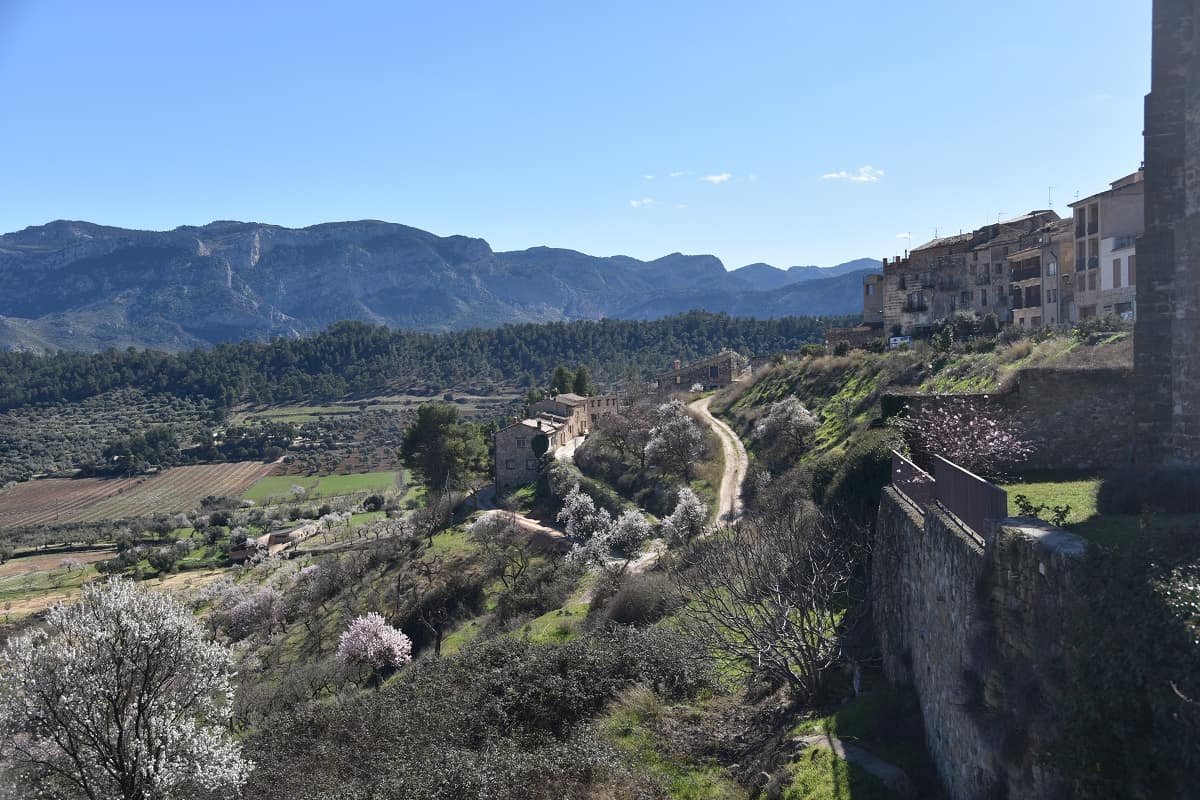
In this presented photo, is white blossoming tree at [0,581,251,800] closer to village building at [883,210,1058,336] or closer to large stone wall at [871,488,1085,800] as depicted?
large stone wall at [871,488,1085,800]

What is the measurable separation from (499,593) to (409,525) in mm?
18087

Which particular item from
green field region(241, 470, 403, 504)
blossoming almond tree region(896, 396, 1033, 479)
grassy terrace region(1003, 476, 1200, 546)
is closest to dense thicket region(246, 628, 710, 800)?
blossoming almond tree region(896, 396, 1033, 479)

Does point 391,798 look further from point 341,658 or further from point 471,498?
point 471,498

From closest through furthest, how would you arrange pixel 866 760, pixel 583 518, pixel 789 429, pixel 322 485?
pixel 866 760, pixel 789 429, pixel 583 518, pixel 322 485

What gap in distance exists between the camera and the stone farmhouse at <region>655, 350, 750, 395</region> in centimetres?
7962

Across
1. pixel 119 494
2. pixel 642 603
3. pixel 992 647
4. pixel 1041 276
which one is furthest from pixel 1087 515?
pixel 119 494

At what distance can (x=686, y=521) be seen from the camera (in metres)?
37.1

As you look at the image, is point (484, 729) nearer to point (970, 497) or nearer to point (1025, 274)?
point (970, 497)

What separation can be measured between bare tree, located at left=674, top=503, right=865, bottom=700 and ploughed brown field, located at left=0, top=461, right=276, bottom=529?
92361mm

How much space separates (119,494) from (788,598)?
4436 inches

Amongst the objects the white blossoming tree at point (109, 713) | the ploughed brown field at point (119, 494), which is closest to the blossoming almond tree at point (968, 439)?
the white blossoming tree at point (109, 713)

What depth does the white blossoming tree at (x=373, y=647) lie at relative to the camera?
108ft

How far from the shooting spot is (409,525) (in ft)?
184

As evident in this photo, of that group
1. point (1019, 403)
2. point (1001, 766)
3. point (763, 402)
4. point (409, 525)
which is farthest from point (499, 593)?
point (1001, 766)
